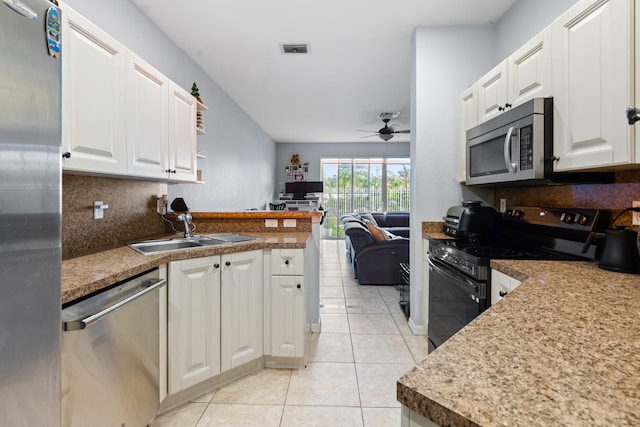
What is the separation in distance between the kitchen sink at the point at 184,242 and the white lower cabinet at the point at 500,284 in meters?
1.54

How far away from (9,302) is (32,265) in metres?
0.10

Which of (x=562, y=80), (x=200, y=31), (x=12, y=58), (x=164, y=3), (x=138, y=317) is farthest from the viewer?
(x=200, y=31)

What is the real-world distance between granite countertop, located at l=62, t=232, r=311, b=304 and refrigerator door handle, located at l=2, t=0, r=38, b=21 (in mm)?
832

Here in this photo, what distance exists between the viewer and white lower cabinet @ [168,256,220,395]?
172cm

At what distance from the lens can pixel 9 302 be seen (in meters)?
0.81

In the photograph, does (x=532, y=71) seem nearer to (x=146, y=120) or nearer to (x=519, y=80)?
(x=519, y=80)

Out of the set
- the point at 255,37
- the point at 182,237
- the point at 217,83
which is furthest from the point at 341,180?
the point at 182,237

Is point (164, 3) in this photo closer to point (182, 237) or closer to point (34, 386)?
point (182, 237)

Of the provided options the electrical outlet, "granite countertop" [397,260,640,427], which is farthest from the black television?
"granite countertop" [397,260,640,427]

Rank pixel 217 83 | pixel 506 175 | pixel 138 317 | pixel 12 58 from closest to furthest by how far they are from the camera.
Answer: pixel 12 58 → pixel 138 317 → pixel 506 175 → pixel 217 83

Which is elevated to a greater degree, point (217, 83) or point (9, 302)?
point (217, 83)

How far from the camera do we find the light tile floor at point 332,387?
1703mm

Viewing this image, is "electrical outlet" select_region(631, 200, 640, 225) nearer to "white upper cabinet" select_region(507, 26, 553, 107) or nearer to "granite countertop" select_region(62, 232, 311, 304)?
"white upper cabinet" select_region(507, 26, 553, 107)

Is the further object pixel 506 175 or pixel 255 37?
pixel 255 37
